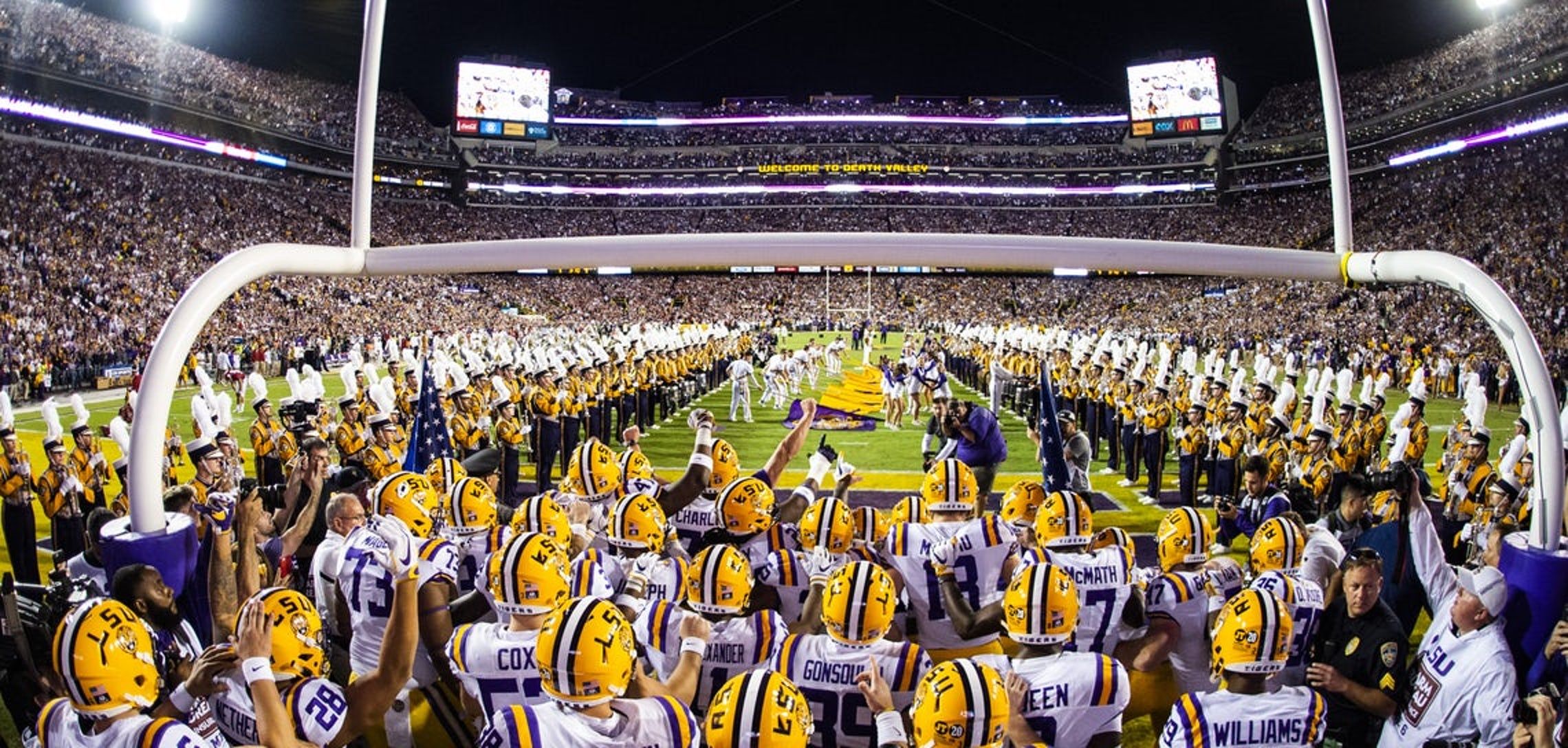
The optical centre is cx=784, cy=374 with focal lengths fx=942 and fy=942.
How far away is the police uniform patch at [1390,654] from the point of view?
13.4ft

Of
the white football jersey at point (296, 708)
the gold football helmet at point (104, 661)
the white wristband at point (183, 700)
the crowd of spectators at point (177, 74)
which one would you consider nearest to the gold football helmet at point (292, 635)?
the white football jersey at point (296, 708)

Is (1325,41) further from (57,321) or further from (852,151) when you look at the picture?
(852,151)

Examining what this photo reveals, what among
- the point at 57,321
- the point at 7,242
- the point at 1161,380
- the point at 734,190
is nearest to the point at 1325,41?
the point at 1161,380

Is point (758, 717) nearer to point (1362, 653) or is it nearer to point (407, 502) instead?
point (407, 502)

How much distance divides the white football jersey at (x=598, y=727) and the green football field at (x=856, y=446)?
804cm

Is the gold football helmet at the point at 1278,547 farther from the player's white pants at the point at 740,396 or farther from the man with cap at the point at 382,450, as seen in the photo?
the player's white pants at the point at 740,396

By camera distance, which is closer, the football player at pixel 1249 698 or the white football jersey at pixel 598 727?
the white football jersey at pixel 598 727

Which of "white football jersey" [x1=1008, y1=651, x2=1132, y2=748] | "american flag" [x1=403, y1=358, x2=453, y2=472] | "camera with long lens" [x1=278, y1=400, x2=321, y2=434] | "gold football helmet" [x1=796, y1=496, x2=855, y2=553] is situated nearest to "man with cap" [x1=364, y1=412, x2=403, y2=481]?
"american flag" [x1=403, y1=358, x2=453, y2=472]

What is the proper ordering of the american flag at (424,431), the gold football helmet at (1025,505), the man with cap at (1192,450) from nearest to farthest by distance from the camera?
the gold football helmet at (1025,505) → the american flag at (424,431) → the man with cap at (1192,450)

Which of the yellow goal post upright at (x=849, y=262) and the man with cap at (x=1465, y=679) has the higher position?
the yellow goal post upright at (x=849, y=262)

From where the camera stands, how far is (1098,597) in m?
4.29

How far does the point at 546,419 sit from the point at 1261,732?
37.9 feet

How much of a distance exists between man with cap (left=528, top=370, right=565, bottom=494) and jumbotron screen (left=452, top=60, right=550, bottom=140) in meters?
35.7

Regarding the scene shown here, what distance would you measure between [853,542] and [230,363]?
1143 inches
